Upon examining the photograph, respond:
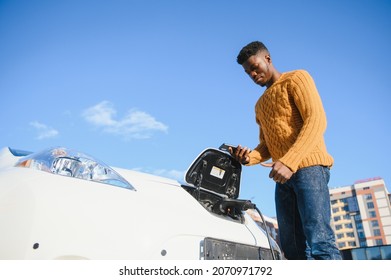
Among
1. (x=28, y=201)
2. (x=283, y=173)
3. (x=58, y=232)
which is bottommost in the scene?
(x=58, y=232)

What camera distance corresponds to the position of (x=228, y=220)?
6.63 ft

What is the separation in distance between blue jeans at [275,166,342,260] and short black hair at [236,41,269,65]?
0.87 m

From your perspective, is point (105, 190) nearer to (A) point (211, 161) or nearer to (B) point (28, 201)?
(B) point (28, 201)

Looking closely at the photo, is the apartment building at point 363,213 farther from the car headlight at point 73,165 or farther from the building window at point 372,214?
the car headlight at point 73,165

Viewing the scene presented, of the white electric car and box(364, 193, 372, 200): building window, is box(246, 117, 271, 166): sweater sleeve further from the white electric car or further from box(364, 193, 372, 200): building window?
box(364, 193, 372, 200): building window

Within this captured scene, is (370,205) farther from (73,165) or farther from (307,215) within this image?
(73,165)

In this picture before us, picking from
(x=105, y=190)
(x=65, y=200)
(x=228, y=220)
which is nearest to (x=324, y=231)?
(x=228, y=220)

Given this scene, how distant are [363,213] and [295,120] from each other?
93.7 m

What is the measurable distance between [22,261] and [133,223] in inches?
17.9

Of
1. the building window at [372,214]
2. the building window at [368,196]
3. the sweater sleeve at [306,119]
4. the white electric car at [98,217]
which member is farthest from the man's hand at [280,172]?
the building window at [372,214]

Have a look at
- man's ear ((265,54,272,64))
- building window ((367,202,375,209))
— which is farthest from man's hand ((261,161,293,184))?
building window ((367,202,375,209))

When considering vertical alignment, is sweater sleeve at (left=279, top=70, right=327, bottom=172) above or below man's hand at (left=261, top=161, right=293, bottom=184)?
above

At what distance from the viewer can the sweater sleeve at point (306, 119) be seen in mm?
1730

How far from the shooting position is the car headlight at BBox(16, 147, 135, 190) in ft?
5.00
